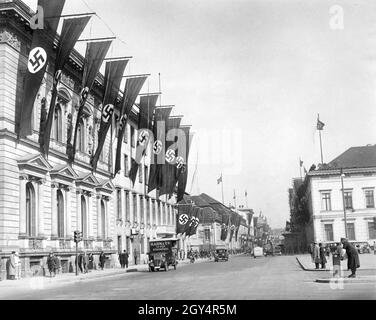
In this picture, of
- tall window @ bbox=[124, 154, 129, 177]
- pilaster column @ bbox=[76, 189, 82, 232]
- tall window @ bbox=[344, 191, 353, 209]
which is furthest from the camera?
tall window @ bbox=[344, 191, 353, 209]

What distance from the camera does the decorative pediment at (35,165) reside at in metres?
29.8

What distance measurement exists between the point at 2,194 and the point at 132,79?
1214cm

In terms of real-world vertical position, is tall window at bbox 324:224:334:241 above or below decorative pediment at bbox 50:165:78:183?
below

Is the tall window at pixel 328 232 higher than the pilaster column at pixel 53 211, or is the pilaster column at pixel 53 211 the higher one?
the pilaster column at pixel 53 211

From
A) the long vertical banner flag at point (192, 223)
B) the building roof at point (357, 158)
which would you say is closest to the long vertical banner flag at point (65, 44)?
the long vertical banner flag at point (192, 223)

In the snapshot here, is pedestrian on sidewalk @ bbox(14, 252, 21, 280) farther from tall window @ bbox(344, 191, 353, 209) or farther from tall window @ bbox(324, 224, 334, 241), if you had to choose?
tall window @ bbox(324, 224, 334, 241)

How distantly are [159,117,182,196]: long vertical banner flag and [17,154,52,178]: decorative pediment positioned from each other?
1158 centimetres

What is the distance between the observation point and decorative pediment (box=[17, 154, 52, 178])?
97.8ft

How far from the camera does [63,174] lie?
35156 millimetres

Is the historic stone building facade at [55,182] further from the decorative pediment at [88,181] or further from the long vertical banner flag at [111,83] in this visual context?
the long vertical banner flag at [111,83]

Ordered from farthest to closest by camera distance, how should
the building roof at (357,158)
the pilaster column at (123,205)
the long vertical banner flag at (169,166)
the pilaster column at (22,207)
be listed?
1. the building roof at (357,158)
2. the pilaster column at (123,205)
3. the long vertical banner flag at (169,166)
4. the pilaster column at (22,207)

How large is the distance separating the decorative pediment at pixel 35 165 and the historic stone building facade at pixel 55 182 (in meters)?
0.06

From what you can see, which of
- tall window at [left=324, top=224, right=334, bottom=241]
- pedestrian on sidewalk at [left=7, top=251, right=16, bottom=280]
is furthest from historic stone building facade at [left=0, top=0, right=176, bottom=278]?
tall window at [left=324, top=224, right=334, bottom=241]
